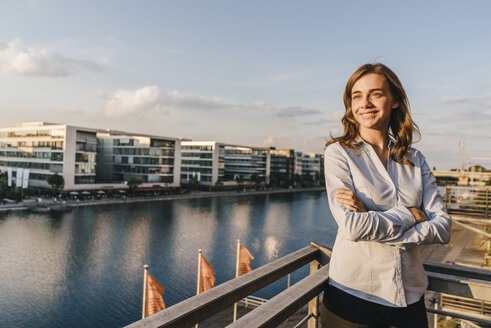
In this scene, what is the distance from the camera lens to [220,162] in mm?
77062

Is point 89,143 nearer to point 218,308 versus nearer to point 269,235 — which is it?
Answer: point 269,235

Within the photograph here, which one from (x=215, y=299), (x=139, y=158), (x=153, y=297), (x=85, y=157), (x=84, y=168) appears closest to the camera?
(x=215, y=299)

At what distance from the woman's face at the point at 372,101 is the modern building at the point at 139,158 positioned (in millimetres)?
60430

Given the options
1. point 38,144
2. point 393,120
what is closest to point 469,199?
point 393,120

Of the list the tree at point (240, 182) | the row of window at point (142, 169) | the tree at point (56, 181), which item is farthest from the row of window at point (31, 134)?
the tree at point (240, 182)

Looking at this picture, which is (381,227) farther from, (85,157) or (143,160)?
(143,160)

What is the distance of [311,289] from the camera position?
1815 millimetres

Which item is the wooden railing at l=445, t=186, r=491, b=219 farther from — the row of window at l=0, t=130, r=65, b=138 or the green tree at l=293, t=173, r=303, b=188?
the green tree at l=293, t=173, r=303, b=188

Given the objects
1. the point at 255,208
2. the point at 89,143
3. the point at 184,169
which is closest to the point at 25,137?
the point at 89,143

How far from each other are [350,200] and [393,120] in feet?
2.54

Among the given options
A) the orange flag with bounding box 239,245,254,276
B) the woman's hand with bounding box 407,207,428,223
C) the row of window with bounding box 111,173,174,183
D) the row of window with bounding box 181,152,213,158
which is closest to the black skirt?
the woman's hand with bounding box 407,207,428,223

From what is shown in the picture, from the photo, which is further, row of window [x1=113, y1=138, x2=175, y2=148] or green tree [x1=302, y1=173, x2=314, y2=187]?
green tree [x1=302, y1=173, x2=314, y2=187]

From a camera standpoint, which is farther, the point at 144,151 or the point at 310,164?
the point at 310,164

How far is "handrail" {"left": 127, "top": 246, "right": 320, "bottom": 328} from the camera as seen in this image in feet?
4.13
